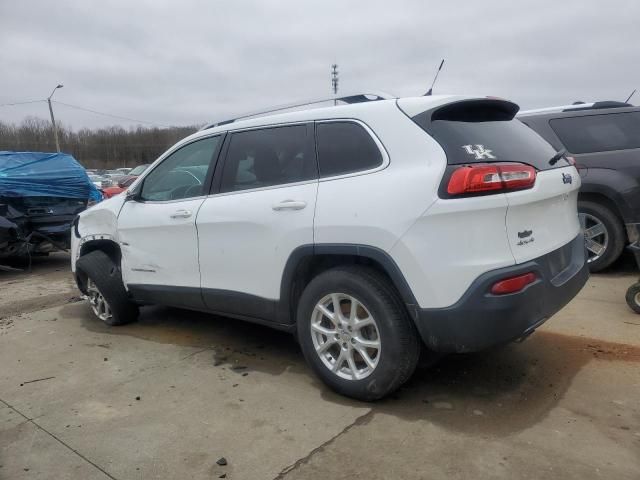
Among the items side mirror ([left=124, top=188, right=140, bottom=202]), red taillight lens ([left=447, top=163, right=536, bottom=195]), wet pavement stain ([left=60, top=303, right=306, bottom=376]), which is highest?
red taillight lens ([left=447, top=163, right=536, bottom=195])

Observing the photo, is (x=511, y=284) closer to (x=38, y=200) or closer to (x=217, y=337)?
(x=217, y=337)

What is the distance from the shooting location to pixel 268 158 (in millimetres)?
3676

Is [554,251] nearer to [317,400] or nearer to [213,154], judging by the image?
[317,400]

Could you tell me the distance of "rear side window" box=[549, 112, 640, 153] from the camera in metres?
5.89

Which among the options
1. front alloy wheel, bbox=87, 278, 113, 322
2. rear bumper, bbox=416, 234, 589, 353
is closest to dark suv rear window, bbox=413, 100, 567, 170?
rear bumper, bbox=416, 234, 589, 353

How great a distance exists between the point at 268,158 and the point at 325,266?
89 centimetres

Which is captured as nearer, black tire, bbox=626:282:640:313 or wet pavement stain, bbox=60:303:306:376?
wet pavement stain, bbox=60:303:306:376

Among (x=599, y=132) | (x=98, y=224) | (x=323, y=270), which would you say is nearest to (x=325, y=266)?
(x=323, y=270)

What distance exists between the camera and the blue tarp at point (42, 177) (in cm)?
790

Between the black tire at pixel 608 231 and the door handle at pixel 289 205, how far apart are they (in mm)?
3990

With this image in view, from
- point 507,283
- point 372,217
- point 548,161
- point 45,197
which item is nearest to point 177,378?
point 372,217

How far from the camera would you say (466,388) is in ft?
11.0

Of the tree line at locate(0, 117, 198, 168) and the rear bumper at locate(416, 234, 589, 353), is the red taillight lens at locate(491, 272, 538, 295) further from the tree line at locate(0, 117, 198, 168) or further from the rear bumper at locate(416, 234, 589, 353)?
the tree line at locate(0, 117, 198, 168)

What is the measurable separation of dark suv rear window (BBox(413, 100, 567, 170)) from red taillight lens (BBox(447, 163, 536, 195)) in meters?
0.08
